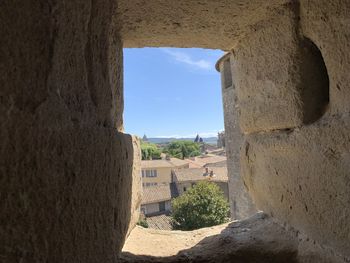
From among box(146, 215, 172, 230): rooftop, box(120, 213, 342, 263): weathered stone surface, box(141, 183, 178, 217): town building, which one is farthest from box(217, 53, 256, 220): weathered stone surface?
box(120, 213, 342, 263): weathered stone surface

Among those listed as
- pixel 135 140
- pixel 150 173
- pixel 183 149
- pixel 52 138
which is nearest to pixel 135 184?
pixel 135 140

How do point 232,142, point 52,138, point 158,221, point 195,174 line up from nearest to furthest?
point 52,138 < point 232,142 < point 158,221 < point 195,174

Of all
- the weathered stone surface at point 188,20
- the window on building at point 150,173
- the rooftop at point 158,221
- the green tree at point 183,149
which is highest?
the green tree at point 183,149

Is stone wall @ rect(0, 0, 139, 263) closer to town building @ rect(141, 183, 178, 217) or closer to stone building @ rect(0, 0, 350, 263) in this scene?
stone building @ rect(0, 0, 350, 263)

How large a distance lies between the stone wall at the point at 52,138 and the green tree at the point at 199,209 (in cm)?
1160

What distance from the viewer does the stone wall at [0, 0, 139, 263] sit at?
484 millimetres

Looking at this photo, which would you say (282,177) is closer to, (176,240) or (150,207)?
(176,240)

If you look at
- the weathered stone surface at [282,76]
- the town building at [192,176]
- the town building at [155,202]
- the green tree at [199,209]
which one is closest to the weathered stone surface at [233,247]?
the weathered stone surface at [282,76]

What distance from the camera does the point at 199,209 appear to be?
12211 mm

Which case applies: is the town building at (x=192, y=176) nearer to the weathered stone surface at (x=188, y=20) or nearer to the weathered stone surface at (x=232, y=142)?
the weathered stone surface at (x=232, y=142)

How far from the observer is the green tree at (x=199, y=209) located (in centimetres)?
1214

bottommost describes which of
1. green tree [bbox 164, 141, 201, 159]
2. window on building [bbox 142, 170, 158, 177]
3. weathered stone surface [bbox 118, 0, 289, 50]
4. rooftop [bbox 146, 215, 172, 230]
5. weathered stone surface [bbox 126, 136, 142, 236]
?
rooftop [bbox 146, 215, 172, 230]

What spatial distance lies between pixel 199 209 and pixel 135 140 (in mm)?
11189

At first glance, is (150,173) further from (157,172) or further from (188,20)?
(188,20)
